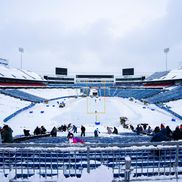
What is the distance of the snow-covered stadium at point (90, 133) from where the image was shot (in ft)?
18.9

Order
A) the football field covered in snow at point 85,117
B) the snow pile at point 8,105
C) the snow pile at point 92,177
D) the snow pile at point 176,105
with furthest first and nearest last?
1. the snow pile at point 176,105
2. the snow pile at point 8,105
3. the football field covered in snow at point 85,117
4. the snow pile at point 92,177

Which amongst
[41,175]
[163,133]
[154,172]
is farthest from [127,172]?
[163,133]

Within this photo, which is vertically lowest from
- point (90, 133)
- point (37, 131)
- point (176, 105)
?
point (90, 133)

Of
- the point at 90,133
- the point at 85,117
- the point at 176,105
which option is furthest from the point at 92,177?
the point at 176,105

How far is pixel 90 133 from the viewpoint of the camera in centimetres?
2314

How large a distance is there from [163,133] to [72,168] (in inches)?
156

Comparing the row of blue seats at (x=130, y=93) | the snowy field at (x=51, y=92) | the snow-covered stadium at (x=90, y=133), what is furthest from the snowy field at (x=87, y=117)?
the row of blue seats at (x=130, y=93)

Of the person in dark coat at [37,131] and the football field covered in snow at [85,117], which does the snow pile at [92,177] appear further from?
the football field covered in snow at [85,117]

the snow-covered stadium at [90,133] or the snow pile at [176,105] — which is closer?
the snow-covered stadium at [90,133]

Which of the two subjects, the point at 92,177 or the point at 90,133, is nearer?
the point at 92,177

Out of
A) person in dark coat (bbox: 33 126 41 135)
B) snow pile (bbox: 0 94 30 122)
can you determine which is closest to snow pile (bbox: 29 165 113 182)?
person in dark coat (bbox: 33 126 41 135)

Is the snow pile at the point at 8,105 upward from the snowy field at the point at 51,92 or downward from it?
downward

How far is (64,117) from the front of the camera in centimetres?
3484

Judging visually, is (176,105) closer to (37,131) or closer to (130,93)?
(130,93)
